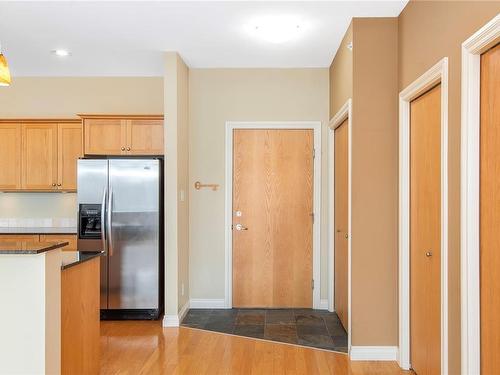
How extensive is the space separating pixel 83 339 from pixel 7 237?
8.57 ft

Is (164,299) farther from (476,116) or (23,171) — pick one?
(476,116)

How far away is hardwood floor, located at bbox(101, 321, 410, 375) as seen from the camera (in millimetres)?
3195

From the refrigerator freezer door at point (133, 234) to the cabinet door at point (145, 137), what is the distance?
0.31 meters

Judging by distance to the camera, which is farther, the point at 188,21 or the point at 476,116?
the point at 188,21

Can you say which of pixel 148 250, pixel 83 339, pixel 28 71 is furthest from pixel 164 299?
pixel 28 71

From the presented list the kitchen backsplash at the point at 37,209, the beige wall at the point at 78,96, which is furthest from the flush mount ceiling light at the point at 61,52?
the kitchen backsplash at the point at 37,209

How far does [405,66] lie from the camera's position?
3180mm

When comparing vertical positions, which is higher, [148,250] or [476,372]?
[148,250]

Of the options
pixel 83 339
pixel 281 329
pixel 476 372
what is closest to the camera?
pixel 476 372

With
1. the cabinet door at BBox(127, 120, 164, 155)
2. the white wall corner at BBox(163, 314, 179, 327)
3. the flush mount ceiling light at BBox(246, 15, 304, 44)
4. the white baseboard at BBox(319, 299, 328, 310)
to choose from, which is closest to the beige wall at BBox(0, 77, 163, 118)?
the cabinet door at BBox(127, 120, 164, 155)

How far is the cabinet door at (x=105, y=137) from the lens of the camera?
460 cm

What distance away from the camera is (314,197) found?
4.81m

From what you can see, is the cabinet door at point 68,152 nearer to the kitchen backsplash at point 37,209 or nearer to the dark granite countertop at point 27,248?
the kitchen backsplash at point 37,209

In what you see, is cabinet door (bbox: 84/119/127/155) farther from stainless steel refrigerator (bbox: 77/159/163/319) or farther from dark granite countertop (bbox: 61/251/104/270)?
dark granite countertop (bbox: 61/251/104/270)
